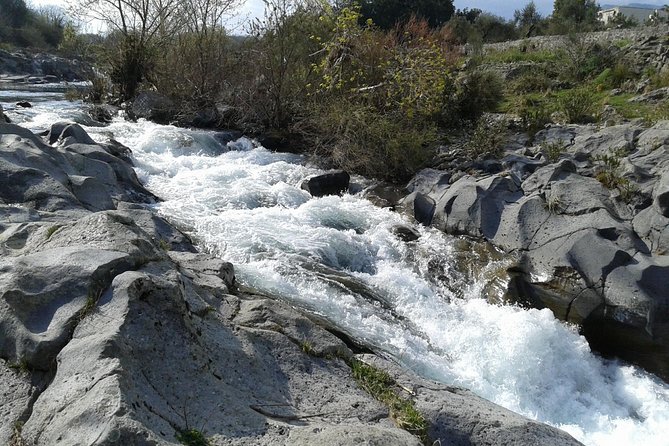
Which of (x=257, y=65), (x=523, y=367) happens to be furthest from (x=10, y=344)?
(x=257, y=65)

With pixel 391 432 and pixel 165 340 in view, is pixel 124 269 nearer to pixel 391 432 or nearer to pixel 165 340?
pixel 165 340

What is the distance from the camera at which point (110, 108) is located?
16156 millimetres

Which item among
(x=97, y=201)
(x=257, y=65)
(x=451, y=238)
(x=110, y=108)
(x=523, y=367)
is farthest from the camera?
(x=110, y=108)

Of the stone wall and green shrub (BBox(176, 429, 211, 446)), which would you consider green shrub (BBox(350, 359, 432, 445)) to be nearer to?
green shrub (BBox(176, 429, 211, 446))

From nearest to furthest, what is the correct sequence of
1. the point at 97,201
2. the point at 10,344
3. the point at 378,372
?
the point at 10,344 < the point at 378,372 < the point at 97,201

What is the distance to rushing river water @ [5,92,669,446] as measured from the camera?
5512mm

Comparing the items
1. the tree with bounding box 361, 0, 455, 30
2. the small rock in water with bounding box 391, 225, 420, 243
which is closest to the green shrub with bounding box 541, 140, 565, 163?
the small rock in water with bounding box 391, 225, 420, 243

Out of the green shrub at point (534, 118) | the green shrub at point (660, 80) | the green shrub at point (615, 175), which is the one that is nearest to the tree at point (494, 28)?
the green shrub at point (660, 80)

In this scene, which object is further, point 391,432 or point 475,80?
point 475,80

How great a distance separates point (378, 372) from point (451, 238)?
4842 mm

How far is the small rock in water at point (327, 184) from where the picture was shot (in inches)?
412

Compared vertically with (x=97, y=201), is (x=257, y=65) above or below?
above

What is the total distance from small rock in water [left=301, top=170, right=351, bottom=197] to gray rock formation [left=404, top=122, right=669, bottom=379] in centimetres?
156

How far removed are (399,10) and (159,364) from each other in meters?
32.2
